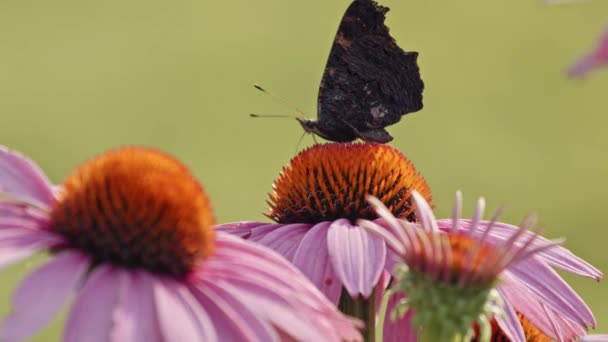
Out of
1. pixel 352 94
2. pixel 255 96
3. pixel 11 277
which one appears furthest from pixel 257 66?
pixel 352 94

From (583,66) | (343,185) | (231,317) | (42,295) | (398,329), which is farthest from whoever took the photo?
(343,185)

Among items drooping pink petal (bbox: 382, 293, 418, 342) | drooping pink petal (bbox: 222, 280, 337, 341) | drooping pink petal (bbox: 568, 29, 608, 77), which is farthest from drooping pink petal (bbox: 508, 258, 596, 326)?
drooping pink petal (bbox: 568, 29, 608, 77)

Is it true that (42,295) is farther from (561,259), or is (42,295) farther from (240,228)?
(561,259)

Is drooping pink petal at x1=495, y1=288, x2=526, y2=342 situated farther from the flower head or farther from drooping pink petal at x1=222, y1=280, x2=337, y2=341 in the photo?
drooping pink petal at x1=222, y1=280, x2=337, y2=341

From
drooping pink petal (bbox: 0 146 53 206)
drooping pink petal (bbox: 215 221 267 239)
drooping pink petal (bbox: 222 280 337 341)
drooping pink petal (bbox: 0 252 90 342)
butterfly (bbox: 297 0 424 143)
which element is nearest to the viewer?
drooping pink petal (bbox: 0 252 90 342)

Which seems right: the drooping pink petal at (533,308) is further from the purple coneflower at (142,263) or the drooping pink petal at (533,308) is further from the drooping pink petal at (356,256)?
the purple coneflower at (142,263)

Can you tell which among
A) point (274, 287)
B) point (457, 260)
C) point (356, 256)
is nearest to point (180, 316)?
A: point (274, 287)

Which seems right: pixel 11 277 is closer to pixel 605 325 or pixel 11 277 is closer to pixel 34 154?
pixel 34 154

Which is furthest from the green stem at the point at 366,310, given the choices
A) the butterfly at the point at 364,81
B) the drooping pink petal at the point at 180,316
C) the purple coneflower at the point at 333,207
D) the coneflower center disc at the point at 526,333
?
the butterfly at the point at 364,81
